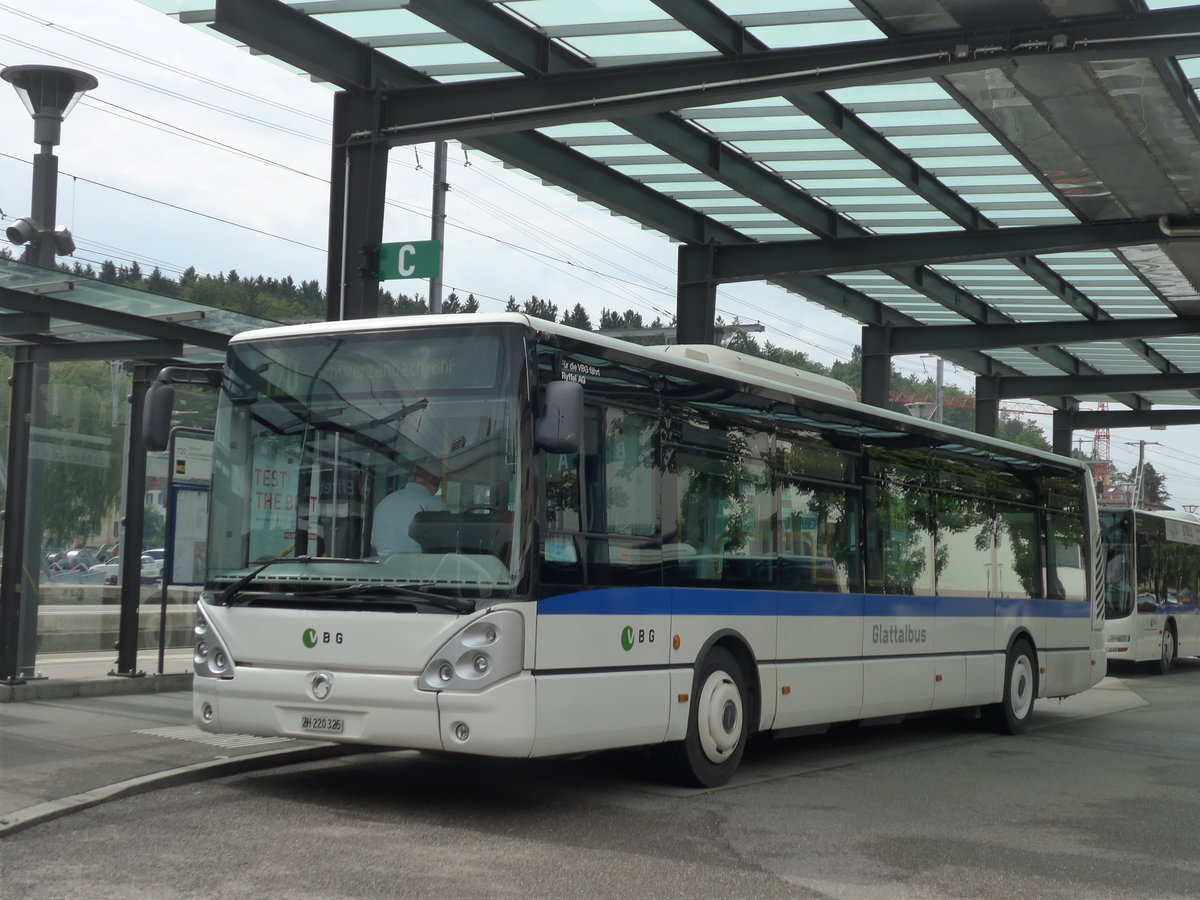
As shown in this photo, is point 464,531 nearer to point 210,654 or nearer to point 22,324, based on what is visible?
point 210,654

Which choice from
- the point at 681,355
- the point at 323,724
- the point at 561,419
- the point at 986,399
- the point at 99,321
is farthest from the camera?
the point at 986,399

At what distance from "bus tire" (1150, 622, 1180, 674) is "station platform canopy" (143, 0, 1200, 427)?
26.5ft

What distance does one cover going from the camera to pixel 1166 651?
2728 centimetres

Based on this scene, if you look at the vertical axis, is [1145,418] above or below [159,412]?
above

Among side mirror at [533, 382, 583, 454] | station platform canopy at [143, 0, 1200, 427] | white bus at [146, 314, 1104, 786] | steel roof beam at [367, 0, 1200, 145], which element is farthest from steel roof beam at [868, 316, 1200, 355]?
side mirror at [533, 382, 583, 454]

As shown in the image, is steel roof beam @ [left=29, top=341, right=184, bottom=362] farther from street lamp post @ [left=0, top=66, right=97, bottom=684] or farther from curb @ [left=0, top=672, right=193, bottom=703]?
curb @ [left=0, top=672, right=193, bottom=703]

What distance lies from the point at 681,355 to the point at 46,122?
7.00m

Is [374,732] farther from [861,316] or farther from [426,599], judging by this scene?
[861,316]

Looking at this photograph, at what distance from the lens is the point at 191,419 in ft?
53.1

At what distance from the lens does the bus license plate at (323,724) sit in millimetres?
8602

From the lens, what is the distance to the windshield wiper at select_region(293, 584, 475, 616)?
27.6ft

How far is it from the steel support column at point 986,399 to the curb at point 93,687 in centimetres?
1957

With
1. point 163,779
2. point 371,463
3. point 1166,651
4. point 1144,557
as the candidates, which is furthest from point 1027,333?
point 163,779

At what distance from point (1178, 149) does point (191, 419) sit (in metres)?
10.5
